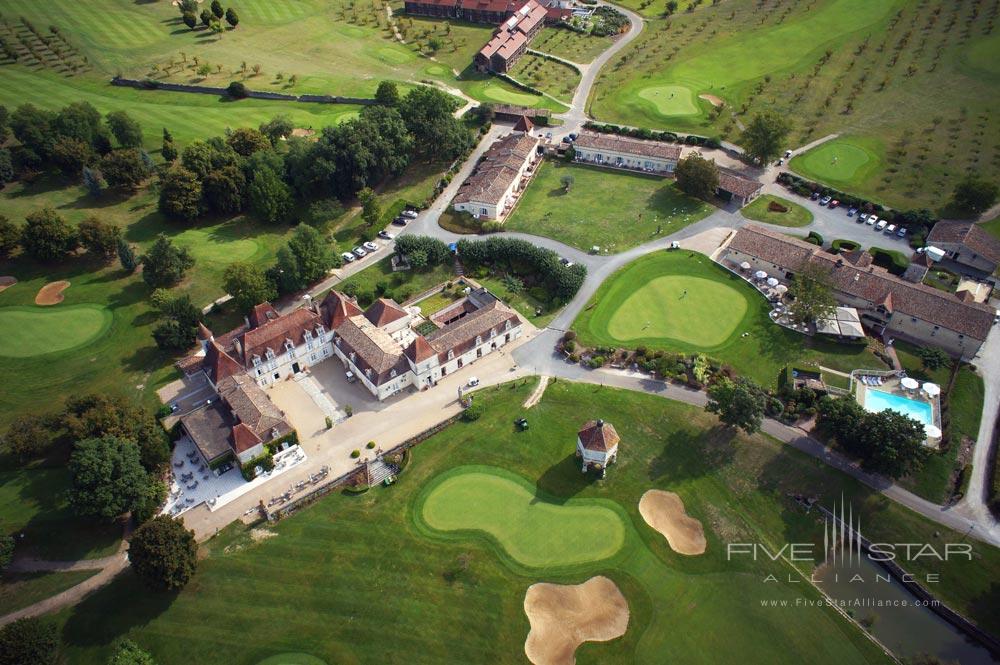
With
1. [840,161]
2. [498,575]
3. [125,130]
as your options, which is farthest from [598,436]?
[125,130]

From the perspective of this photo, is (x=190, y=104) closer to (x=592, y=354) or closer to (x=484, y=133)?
(x=484, y=133)

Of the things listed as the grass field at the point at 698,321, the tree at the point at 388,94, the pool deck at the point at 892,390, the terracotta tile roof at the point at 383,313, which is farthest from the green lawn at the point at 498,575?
the tree at the point at 388,94

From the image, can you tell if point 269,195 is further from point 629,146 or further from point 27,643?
point 27,643

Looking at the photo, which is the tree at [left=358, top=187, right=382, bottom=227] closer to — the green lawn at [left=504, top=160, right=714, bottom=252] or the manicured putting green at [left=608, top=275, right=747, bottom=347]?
the green lawn at [left=504, top=160, right=714, bottom=252]

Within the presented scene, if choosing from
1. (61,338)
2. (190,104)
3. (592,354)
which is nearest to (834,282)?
(592,354)

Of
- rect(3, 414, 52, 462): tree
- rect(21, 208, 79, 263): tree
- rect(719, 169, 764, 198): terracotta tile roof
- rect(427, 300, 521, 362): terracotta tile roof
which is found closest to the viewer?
rect(3, 414, 52, 462): tree

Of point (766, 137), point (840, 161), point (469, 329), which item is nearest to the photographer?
point (469, 329)

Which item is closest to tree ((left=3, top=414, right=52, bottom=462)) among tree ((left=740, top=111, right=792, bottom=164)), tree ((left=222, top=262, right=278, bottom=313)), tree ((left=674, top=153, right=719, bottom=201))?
tree ((left=222, top=262, right=278, bottom=313))
